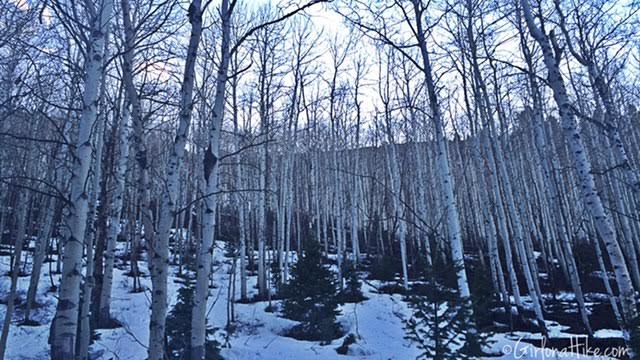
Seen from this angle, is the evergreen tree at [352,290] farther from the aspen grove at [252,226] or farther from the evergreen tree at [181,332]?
the evergreen tree at [181,332]

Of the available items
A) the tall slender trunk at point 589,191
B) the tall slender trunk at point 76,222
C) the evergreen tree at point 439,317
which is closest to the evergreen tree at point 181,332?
the tall slender trunk at point 76,222

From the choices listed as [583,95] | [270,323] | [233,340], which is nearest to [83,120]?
[233,340]

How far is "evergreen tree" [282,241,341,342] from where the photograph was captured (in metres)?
9.11

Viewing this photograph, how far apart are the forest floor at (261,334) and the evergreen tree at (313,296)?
0.42m

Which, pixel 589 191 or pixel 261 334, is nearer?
pixel 589 191

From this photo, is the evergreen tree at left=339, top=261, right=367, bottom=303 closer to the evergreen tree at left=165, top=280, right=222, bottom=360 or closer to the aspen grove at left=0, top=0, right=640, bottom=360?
the aspen grove at left=0, top=0, right=640, bottom=360

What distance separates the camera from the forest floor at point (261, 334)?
320 inches

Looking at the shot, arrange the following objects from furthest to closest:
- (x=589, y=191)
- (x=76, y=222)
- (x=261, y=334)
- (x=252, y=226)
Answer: (x=252, y=226) → (x=261, y=334) → (x=589, y=191) → (x=76, y=222)

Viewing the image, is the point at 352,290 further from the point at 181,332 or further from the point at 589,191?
the point at 589,191

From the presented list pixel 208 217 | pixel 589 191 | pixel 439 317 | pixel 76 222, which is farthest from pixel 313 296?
pixel 76 222

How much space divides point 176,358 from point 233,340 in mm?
2641

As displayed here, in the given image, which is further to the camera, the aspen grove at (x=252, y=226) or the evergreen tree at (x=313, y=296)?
the evergreen tree at (x=313, y=296)

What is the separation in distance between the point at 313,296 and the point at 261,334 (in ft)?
7.26

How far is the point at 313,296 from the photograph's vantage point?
9.09m
